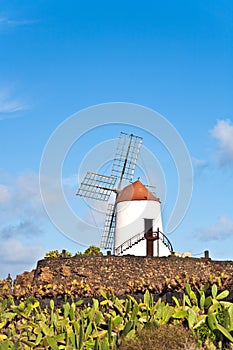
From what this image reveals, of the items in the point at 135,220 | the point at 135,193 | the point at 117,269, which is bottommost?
the point at 117,269

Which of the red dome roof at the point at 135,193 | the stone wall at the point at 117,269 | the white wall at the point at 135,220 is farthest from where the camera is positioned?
the red dome roof at the point at 135,193

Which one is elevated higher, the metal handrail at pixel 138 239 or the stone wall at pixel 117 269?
the metal handrail at pixel 138 239

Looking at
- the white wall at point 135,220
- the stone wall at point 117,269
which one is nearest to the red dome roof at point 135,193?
the white wall at point 135,220

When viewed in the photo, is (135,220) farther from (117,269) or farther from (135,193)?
(117,269)

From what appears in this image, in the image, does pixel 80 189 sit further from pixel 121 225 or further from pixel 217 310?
pixel 217 310

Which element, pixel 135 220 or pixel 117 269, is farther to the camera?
pixel 135 220

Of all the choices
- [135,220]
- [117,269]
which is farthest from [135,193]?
[117,269]

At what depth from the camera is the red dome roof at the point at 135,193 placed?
36656mm

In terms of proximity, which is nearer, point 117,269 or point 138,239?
point 117,269

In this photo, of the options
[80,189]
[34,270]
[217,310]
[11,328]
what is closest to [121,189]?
[80,189]

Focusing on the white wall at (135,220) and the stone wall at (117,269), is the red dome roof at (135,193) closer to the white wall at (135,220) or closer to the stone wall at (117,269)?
the white wall at (135,220)

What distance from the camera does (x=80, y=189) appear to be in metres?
39.5

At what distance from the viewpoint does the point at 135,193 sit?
121 ft

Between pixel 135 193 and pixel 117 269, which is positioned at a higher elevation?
pixel 135 193
